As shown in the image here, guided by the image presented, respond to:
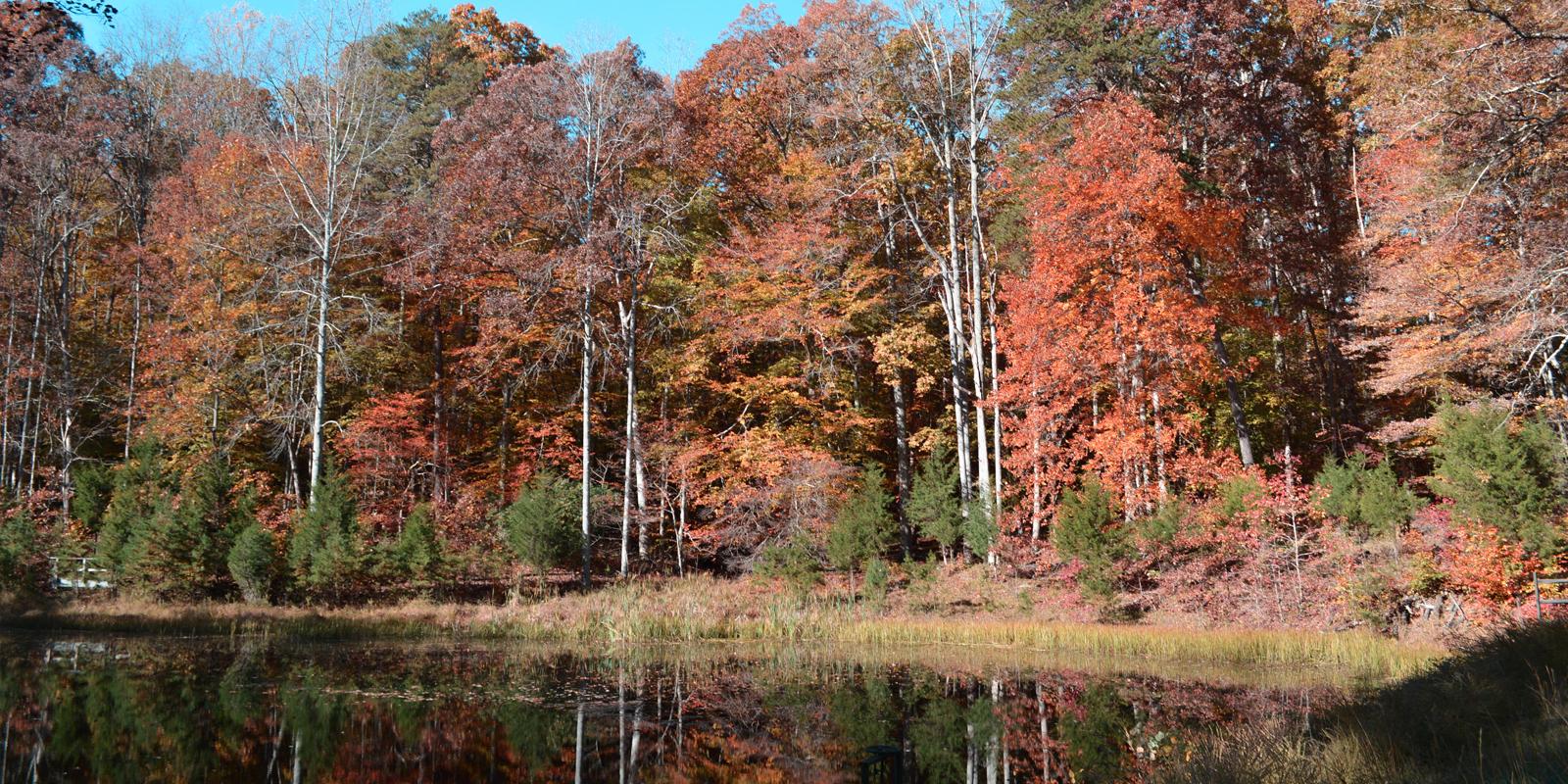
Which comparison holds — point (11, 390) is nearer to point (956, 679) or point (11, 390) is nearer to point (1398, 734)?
point (956, 679)

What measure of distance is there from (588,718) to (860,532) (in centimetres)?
1186

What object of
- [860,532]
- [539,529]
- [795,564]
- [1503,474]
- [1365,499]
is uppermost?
[1503,474]

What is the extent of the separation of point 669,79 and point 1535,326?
973 inches

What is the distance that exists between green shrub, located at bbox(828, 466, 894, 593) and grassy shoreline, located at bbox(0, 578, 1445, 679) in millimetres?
1440

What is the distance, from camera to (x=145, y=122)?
31.4 meters

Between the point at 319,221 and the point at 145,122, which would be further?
the point at 145,122

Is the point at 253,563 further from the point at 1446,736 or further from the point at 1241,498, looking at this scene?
the point at 1446,736

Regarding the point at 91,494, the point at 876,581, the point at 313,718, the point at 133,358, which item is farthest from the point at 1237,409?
the point at 133,358

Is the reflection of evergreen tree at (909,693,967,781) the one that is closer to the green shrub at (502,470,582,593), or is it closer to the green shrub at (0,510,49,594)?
the green shrub at (502,470,582,593)

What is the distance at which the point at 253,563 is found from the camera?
20.1 m

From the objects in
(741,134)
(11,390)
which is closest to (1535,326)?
(741,134)

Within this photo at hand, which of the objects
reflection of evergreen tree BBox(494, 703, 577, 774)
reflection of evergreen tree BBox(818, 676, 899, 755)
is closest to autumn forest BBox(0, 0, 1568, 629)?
reflection of evergreen tree BBox(818, 676, 899, 755)

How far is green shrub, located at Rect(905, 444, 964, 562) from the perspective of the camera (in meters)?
23.1

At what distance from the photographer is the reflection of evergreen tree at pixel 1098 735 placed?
8.01 m
